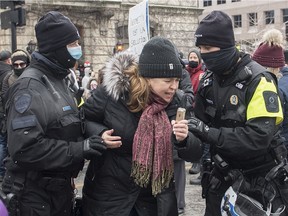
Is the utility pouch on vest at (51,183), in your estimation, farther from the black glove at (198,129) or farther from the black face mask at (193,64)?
the black face mask at (193,64)

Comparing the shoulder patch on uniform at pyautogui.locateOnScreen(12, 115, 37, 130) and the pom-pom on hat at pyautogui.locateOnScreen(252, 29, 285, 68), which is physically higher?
the pom-pom on hat at pyautogui.locateOnScreen(252, 29, 285, 68)

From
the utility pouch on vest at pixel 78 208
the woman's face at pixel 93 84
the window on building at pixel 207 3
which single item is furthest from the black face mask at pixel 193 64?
the window on building at pixel 207 3

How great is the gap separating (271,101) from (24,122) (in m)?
1.52

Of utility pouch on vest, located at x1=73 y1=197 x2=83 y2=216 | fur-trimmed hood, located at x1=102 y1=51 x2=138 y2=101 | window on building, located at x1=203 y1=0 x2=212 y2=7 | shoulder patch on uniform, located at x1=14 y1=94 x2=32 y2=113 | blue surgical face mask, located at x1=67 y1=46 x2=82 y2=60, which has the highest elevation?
window on building, located at x1=203 y1=0 x2=212 y2=7

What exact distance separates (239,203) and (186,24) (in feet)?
75.8

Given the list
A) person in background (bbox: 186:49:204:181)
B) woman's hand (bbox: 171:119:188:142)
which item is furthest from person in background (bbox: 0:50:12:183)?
woman's hand (bbox: 171:119:188:142)

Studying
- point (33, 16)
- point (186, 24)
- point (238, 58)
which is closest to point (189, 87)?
point (238, 58)

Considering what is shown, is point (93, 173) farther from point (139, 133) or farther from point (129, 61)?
point (129, 61)

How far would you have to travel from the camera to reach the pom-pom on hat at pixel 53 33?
305 centimetres

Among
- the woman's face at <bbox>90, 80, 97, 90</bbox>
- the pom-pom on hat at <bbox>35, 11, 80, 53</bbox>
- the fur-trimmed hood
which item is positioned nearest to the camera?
the fur-trimmed hood

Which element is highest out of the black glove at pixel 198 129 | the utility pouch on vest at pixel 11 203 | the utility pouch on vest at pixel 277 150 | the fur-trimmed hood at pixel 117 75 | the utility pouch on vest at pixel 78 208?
the fur-trimmed hood at pixel 117 75

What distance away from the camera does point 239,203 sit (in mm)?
3027

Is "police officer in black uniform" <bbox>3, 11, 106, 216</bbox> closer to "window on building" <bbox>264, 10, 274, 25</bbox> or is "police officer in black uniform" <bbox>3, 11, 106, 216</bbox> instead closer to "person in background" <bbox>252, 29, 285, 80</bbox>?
"person in background" <bbox>252, 29, 285, 80</bbox>

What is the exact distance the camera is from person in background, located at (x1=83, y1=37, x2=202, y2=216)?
2.90 meters
